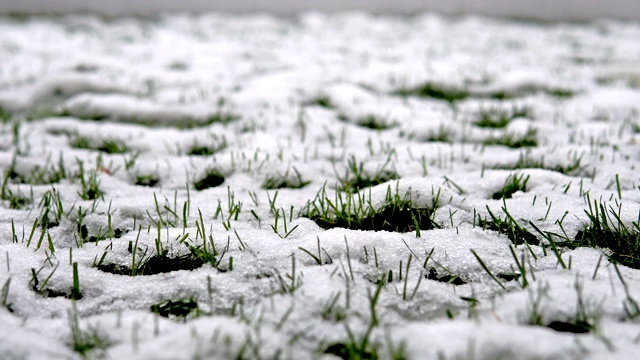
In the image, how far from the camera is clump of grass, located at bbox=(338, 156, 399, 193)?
6.75 feet

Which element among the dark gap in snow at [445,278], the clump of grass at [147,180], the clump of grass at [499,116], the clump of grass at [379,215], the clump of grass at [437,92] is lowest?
the dark gap in snow at [445,278]

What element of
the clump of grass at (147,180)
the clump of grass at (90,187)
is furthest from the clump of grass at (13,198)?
the clump of grass at (147,180)

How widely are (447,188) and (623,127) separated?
1.67 m

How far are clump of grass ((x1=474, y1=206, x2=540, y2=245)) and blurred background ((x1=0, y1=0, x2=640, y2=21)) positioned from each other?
1218 centimetres

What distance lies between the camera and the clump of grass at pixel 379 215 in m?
1.61

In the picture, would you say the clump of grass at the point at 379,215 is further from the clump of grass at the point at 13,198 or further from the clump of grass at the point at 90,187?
the clump of grass at the point at 13,198

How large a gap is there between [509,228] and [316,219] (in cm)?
68

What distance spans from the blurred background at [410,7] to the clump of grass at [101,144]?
10956mm

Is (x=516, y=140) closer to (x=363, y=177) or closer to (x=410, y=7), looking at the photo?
(x=363, y=177)

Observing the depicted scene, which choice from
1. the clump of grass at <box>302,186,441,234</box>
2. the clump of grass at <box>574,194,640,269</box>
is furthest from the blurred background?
the clump of grass at <box>574,194,640,269</box>

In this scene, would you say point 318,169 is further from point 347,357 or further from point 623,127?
point 623,127

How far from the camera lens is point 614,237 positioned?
1.42m

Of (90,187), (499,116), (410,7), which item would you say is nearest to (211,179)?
(90,187)

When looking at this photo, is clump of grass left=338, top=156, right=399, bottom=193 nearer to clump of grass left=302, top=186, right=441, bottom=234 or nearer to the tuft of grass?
clump of grass left=302, top=186, right=441, bottom=234
